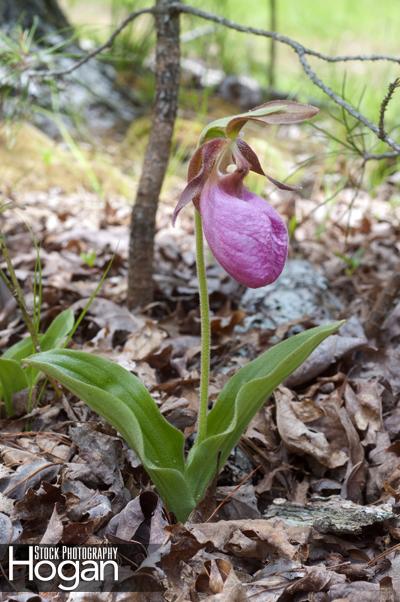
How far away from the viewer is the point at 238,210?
116cm

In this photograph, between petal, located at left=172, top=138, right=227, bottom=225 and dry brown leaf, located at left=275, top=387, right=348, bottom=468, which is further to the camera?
dry brown leaf, located at left=275, top=387, right=348, bottom=468

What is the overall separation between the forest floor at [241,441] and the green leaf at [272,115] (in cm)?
76

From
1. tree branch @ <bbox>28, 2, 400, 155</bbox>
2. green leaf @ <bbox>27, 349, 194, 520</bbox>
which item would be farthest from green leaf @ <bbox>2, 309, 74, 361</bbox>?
tree branch @ <bbox>28, 2, 400, 155</bbox>

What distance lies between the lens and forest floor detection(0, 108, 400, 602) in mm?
1248

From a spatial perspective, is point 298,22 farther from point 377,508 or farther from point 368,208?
point 377,508

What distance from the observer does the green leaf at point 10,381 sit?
5.44 ft

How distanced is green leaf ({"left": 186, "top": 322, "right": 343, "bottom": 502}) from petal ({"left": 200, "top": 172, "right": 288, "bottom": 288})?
0.21 metres

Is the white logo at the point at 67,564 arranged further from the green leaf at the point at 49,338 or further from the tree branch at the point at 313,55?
the tree branch at the point at 313,55

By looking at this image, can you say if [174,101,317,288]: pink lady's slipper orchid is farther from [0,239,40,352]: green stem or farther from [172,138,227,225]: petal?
[0,239,40,352]: green stem

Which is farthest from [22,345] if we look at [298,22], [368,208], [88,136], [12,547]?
[298,22]

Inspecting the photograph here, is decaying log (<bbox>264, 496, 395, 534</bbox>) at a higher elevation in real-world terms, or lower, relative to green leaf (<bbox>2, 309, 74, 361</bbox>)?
lower

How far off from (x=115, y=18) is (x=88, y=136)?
1076mm

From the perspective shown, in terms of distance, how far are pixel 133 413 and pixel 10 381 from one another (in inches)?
21.4

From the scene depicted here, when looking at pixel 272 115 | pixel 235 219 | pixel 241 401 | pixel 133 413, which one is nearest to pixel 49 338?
pixel 133 413
